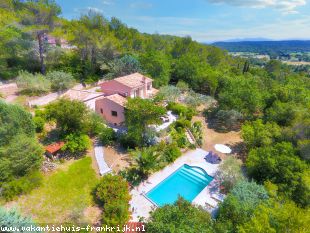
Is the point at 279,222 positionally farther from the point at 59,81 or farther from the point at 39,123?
the point at 59,81

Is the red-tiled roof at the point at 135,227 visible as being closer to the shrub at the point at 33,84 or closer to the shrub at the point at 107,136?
the shrub at the point at 107,136

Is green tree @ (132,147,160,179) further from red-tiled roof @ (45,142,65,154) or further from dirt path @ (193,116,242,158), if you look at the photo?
dirt path @ (193,116,242,158)

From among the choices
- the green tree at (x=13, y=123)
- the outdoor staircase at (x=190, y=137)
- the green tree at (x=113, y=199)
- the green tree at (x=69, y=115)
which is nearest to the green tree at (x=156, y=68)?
the outdoor staircase at (x=190, y=137)

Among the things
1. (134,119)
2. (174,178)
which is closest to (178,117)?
(134,119)

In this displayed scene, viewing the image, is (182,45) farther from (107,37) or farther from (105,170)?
(105,170)

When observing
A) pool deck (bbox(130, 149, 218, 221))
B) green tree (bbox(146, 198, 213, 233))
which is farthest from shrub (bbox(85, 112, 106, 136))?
green tree (bbox(146, 198, 213, 233))
